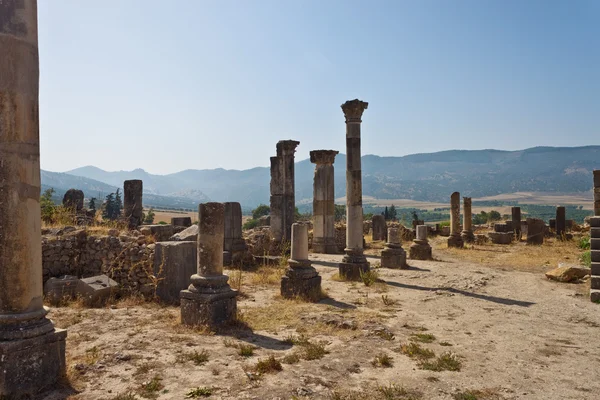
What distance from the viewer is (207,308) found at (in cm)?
754

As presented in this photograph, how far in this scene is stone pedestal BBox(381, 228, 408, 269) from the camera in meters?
15.4

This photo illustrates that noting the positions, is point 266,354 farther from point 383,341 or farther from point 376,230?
point 376,230

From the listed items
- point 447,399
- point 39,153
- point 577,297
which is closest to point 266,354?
point 447,399

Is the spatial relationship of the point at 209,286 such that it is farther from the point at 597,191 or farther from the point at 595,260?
the point at 597,191

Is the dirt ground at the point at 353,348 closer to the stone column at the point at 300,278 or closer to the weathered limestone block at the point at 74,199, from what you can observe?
the stone column at the point at 300,278

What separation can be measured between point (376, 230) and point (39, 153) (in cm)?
2198

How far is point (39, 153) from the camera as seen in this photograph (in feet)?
17.2

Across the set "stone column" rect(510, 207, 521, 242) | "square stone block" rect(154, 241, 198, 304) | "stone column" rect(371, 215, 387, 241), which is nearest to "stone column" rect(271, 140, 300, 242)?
"stone column" rect(371, 215, 387, 241)

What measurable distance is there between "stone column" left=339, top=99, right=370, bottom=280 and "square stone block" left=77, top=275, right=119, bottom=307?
6450 mm

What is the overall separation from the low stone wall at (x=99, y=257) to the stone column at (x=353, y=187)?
18.6 ft

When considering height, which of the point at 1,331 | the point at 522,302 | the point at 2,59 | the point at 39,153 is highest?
the point at 2,59

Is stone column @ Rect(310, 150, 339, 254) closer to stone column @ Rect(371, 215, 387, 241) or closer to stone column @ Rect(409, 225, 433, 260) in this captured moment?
stone column @ Rect(409, 225, 433, 260)

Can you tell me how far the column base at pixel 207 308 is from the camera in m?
7.56

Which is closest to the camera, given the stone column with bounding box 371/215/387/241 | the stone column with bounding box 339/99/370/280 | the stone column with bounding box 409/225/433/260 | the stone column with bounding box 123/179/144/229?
the stone column with bounding box 339/99/370/280
